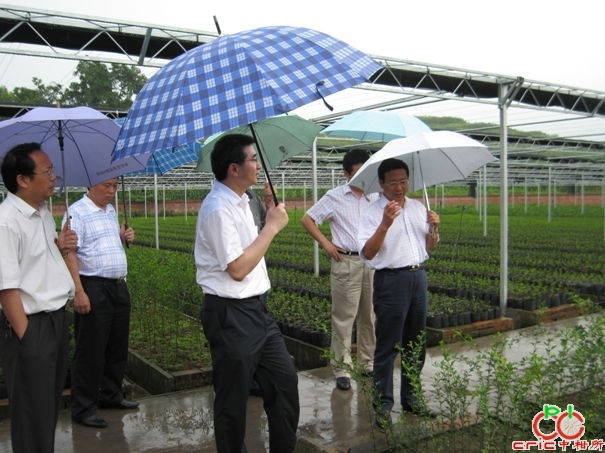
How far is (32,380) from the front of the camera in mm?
2768

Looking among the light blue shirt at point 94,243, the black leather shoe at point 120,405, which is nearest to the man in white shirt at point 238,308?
the light blue shirt at point 94,243

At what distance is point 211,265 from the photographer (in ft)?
9.16

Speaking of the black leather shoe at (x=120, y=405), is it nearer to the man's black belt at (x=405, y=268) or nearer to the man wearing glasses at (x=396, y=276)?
the man wearing glasses at (x=396, y=276)

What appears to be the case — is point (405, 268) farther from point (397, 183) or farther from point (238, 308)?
point (238, 308)

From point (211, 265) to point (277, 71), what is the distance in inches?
37.6

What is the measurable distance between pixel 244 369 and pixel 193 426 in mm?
1454

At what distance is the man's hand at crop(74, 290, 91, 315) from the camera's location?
377 centimetres

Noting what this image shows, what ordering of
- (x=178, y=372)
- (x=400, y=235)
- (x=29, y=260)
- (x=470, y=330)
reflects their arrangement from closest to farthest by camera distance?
1. (x=29, y=260)
2. (x=400, y=235)
3. (x=178, y=372)
4. (x=470, y=330)

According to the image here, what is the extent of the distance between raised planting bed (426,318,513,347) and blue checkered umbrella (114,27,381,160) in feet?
12.3

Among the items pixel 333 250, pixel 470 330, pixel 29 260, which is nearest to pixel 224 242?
pixel 29 260

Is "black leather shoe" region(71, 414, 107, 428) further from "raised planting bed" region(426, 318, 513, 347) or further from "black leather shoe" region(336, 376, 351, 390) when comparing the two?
"raised planting bed" region(426, 318, 513, 347)

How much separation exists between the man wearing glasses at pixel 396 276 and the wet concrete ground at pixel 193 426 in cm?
25

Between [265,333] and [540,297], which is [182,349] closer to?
[265,333]

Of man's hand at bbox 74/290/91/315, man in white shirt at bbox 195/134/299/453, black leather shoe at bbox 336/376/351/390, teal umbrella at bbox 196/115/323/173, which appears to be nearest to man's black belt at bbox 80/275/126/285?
man's hand at bbox 74/290/91/315
